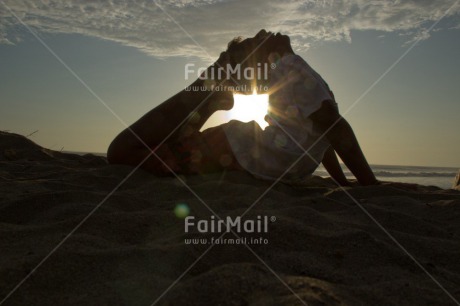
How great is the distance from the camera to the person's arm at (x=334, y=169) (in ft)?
12.3

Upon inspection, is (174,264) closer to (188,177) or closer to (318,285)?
(318,285)

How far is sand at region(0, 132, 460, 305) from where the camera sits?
3.86ft

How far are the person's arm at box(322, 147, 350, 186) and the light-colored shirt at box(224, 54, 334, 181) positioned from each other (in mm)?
601

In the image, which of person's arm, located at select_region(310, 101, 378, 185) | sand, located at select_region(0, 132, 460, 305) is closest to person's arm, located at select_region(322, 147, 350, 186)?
person's arm, located at select_region(310, 101, 378, 185)

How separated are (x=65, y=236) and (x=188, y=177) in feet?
5.73

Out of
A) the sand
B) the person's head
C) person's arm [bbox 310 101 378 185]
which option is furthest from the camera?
the person's head

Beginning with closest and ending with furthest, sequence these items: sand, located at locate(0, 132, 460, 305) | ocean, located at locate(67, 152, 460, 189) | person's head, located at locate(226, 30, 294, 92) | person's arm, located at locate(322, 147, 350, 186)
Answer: sand, located at locate(0, 132, 460, 305), person's head, located at locate(226, 30, 294, 92), person's arm, located at locate(322, 147, 350, 186), ocean, located at locate(67, 152, 460, 189)

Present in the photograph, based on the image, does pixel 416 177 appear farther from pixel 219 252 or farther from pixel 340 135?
pixel 219 252

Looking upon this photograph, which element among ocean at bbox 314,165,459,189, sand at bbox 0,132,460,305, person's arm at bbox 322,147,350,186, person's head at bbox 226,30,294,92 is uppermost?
person's head at bbox 226,30,294,92

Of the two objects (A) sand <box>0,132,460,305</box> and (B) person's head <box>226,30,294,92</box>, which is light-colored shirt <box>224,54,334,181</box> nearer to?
(B) person's head <box>226,30,294,92</box>

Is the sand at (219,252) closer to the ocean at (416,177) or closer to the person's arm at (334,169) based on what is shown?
the person's arm at (334,169)

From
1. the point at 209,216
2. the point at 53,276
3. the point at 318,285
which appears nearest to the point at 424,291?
the point at 318,285

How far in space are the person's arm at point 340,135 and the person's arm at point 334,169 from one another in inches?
20.9

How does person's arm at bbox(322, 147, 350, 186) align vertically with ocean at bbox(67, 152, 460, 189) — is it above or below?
above
